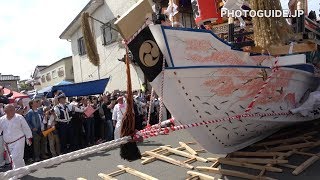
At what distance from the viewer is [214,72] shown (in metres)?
4.32

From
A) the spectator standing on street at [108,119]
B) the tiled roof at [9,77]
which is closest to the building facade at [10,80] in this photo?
the tiled roof at [9,77]

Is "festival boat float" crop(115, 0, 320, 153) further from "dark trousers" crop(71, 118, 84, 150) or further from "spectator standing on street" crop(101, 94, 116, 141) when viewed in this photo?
"spectator standing on street" crop(101, 94, 116, 141)

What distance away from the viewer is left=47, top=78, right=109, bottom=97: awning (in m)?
11.9

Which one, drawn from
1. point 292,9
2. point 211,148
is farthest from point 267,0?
point 211,148

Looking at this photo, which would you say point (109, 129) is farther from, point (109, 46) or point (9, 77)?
point (9, 77)

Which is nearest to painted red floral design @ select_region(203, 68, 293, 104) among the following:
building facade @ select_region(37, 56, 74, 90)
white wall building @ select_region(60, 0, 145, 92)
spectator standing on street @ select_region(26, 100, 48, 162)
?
spectator standing on street @ select_region(26, 100, 48, 162)

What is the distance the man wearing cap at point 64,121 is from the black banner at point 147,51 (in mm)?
4852

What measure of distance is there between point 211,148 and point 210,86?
1.15m

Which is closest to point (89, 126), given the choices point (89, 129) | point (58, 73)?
point (89, 129)

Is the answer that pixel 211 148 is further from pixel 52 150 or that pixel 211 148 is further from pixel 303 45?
pixel 52 150

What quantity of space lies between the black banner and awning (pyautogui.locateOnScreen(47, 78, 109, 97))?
797 centimetres

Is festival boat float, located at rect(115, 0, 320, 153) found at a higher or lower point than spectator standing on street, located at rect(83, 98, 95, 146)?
higher

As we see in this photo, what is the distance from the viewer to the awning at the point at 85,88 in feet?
39.1

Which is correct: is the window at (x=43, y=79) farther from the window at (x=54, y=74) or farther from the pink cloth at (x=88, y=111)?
the pink cloth at (x=88, y=111)
